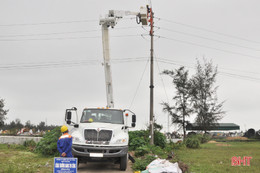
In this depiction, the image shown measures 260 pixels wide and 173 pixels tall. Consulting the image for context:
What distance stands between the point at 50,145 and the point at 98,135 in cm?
608

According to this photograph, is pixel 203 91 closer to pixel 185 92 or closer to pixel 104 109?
pixel 185 92

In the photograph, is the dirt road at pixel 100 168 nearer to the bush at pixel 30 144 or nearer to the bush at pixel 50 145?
the bush at pixel 50 145

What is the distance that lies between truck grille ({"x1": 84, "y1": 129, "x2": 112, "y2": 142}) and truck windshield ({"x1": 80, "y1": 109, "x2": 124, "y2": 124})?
1.01m

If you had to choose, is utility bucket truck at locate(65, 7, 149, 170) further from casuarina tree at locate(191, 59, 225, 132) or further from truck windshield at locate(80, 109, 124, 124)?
casuarina tree at locate(191, 59, 225, 132)

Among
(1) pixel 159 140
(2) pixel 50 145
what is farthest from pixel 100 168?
(1) pixel 159 140

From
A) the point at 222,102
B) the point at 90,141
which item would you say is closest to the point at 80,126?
the point at 90,141

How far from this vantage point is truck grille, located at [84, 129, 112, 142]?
1141 centimetres

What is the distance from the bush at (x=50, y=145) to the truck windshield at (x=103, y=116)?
461 cm

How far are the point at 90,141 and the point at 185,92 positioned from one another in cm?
3021

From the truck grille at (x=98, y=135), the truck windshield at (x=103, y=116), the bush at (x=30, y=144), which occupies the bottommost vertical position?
the bush at (x=30, y=144)

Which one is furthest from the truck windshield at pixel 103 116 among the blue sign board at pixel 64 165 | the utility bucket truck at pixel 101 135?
the blue sign board at pixel 64 165

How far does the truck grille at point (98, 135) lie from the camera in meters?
11.4

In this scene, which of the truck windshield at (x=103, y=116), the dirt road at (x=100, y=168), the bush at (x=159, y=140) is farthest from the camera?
the bush at (x=159, y=140)

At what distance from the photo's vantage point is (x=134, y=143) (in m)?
17.8
